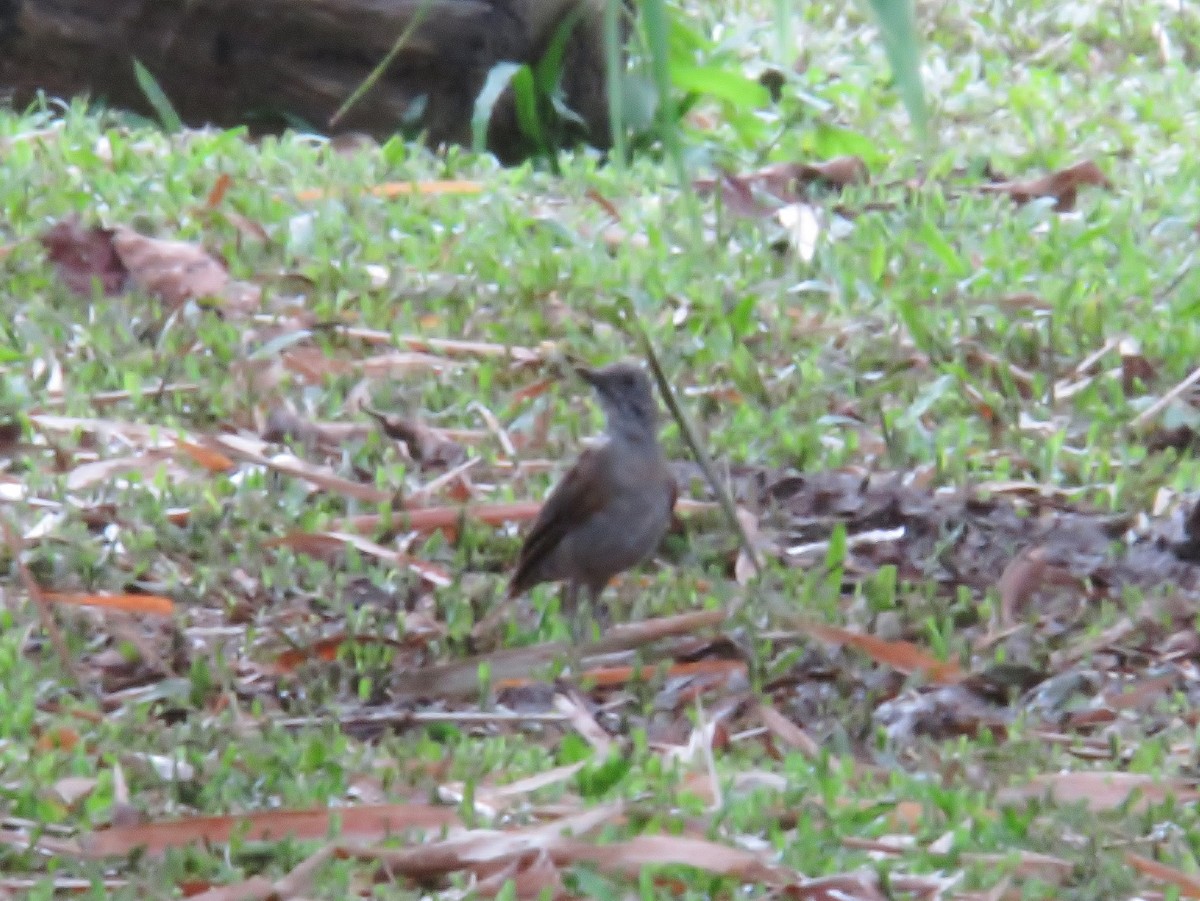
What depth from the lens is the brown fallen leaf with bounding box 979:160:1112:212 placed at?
28.4 feet

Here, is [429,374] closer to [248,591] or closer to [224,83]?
[248,591]

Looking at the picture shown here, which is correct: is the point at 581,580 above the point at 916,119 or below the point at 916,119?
below

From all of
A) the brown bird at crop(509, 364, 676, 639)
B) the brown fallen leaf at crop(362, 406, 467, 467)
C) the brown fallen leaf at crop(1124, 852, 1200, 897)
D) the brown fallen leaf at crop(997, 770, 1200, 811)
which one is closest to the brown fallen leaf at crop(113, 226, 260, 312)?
the brown fallen leaf at crop(362, 406, 467, 467)

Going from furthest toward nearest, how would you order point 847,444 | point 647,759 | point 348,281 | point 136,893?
point 348,281
point 847,444
point 647,759
point 136,893

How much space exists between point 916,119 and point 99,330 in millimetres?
5088

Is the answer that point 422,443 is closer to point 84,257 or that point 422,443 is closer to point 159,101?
point 84,257

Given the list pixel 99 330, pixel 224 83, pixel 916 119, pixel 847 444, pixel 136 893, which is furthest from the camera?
pixel 224 83

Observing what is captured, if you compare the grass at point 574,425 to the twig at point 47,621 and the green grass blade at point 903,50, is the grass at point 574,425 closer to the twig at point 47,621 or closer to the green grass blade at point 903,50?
the twig at point 47,621

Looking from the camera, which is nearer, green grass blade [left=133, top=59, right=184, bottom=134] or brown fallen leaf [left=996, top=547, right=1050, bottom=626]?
brown fallen leaf [left=996, top=547, right=1050, bottom=626]

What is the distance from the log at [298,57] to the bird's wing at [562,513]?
149 inches

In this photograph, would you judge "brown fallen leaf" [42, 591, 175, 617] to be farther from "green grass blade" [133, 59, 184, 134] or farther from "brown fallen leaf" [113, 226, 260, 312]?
"green grass blade" [133, 59, 184, 134]

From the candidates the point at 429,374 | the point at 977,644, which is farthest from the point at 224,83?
the point at 977,644

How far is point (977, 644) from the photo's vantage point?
17.0 ft

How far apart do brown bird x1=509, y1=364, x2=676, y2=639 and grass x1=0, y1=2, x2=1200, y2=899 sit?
0.55ft
